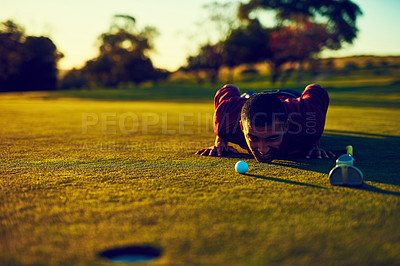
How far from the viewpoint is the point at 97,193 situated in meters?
3.14

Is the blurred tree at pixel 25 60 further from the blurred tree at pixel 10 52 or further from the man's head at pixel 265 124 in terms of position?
the man's head at pixel 265 124

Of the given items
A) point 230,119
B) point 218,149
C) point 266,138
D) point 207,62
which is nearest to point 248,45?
point 207,62

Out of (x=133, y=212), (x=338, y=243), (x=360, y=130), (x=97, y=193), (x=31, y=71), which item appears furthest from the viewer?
(x=31, y=71)

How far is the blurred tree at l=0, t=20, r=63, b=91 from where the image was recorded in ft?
147

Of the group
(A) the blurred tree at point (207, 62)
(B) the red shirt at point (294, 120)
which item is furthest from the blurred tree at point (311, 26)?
(B) the red shirt at point (294, 120)

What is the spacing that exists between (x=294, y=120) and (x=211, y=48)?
59134 millimetres

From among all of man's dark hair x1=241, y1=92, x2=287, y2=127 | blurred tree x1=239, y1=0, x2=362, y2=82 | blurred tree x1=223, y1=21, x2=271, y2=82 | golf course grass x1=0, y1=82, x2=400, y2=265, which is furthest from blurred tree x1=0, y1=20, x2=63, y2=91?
man's dark hair x1=241, y1=92, x2=287, y2=127

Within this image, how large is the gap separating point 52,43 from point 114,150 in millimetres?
50750

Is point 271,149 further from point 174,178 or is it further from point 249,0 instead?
point 249,0

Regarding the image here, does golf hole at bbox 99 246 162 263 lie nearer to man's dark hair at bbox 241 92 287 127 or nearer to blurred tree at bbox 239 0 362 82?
man's dark hair at bbox 241 92 287 127

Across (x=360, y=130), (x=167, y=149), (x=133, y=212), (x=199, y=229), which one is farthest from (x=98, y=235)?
(x=360, y=130)

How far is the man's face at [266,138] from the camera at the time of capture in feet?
13.2

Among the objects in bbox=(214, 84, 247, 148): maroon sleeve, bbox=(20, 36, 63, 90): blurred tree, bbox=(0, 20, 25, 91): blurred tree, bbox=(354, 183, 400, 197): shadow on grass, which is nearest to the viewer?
bbox=(354, 183, 400, 197): shadow on grass

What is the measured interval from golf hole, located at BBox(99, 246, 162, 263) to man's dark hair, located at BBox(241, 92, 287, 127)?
2305 mm
